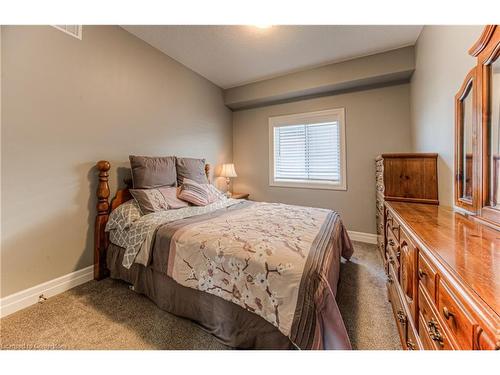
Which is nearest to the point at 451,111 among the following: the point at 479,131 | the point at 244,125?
the point at 479,131

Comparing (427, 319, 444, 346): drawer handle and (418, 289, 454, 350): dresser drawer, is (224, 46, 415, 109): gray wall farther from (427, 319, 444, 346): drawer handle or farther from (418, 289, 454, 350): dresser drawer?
(427, 319, 444, 346): drawer handle

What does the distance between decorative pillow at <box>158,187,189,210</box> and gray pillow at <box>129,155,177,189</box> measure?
110 mm

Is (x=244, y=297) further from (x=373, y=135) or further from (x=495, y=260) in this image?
(x=373, y=135)

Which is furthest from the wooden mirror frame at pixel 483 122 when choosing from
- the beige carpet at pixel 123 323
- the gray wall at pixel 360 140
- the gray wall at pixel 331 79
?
the gray wall at pixel 360 140

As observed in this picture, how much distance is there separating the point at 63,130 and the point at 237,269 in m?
2.06

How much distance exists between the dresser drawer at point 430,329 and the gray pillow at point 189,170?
8.09 ft

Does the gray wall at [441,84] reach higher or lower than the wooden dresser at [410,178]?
higher

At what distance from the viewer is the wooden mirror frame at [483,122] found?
1.02 meters

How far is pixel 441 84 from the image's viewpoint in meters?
1.72

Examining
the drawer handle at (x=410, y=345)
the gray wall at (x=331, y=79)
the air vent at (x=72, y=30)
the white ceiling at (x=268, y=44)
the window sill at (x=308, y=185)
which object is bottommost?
the drawer handle at (x=410, y=345)

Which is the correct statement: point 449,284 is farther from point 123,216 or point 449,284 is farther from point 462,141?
point 123,216

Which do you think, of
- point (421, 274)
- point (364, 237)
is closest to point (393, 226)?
point (421, 274)

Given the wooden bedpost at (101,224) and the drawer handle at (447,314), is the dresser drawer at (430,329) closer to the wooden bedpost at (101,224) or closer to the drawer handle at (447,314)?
the drawer handle at (447,314)
